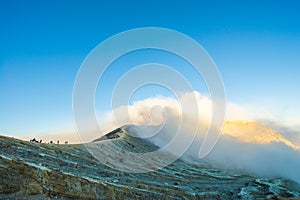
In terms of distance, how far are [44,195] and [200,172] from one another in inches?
2172

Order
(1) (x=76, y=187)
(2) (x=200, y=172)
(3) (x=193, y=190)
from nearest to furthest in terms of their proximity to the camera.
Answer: (1) (x=76, y=187), (3) (x=193, y=190), (2) (x=200, y=172)

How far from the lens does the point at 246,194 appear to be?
70500 mm

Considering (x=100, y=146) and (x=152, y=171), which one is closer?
(x=152, y=171)

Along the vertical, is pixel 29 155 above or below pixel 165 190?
above

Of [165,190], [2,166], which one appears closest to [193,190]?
[165,190]

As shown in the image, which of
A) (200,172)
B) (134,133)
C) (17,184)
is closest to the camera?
(17,184)

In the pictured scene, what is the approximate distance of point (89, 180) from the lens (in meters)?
49.4

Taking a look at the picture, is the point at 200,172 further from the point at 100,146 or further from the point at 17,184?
the point at 17,184

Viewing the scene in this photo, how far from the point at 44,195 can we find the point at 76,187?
19.5 feet

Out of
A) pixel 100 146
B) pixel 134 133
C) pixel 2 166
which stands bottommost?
pixel 2 166

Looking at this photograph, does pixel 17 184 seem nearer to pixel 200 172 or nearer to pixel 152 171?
pixel 152 171

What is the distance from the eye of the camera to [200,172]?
88.1 m

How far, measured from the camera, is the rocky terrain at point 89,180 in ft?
139

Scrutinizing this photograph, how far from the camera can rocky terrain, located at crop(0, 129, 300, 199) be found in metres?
42.4
